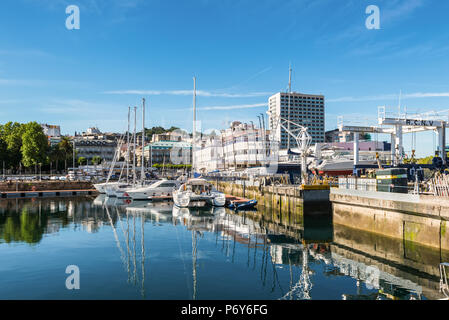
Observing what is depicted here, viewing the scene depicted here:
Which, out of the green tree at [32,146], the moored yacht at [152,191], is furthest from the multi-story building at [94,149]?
the moored yacht at [152,191]

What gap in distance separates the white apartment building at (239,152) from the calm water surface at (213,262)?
47.3m

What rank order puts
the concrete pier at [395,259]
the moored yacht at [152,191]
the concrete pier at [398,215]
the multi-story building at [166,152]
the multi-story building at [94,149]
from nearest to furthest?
the concrete pier at [395,259]
the concrete pier at [398,215]
the moored yacht at [152,191]
the multi-story building at [166,152]
the multi-story building at [94,149]

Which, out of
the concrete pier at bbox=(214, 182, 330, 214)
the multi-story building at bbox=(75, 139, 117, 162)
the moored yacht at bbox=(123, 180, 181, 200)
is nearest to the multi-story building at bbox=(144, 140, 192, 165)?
the multi-story building at bbox=(75, 139, 117, 162)

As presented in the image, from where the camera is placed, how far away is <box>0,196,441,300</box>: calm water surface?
1639cm

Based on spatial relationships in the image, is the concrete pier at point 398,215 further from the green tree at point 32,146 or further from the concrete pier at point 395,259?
the green tree at point 32,146

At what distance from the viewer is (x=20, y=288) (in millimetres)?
16984

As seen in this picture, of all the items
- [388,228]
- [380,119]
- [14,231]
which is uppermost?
[380,119]

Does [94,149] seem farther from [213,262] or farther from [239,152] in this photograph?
[213,262]

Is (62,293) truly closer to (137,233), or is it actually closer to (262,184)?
(137,233)

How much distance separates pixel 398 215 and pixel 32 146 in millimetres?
101727

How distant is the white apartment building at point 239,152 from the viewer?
88381mm

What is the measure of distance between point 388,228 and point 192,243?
587 inches
